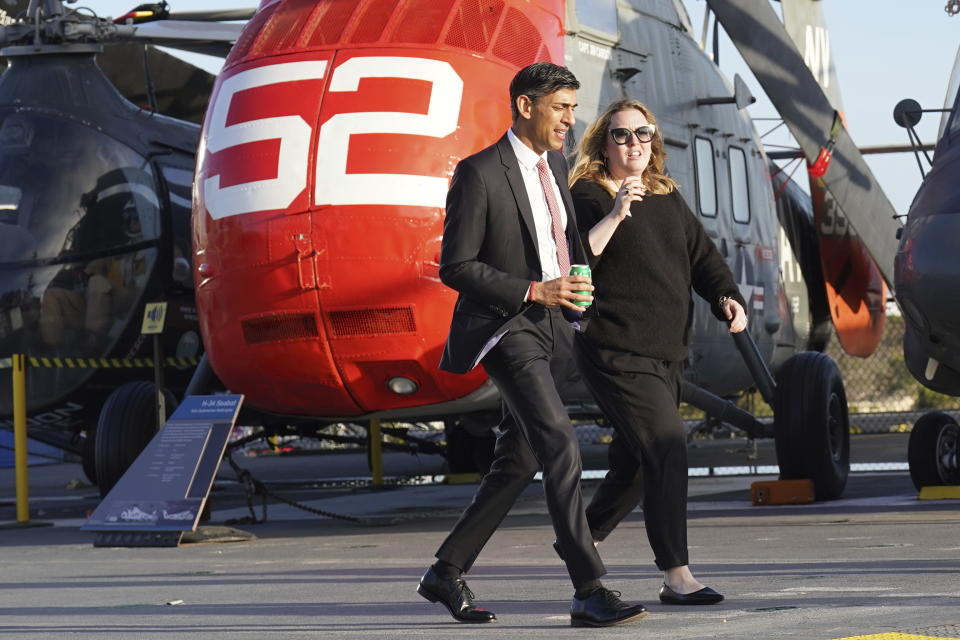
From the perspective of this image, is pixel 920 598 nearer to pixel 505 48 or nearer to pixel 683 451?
pixel 683 451

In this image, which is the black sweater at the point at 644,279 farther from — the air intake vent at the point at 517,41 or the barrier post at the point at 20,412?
the barrier post at the point at 20,412

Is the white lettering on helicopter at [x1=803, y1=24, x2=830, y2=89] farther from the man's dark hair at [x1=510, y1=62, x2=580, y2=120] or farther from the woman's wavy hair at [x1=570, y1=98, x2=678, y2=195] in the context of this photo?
the man's dark hair at [x1=510, y1=62, x2=580, y2=120]

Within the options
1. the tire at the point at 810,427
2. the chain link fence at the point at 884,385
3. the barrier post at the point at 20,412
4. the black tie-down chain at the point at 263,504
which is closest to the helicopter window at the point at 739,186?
the tire at the point at 810,427

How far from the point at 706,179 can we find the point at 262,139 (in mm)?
3919

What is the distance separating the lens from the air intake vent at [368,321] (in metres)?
9.23

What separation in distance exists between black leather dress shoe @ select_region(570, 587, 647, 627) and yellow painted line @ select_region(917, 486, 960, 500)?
18.1ft

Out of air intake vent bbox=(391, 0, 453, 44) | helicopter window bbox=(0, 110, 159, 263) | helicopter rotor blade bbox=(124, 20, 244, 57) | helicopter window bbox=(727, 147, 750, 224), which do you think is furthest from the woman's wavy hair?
helicopter rotor blade bbox=(124, 20, 244, 57)

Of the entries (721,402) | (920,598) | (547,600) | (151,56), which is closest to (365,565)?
(547,600)

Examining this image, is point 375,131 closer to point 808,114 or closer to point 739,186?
point 808,114

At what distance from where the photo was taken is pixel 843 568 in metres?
6.79

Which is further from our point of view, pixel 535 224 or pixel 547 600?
pixel 547 600

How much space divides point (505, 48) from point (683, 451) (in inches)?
174

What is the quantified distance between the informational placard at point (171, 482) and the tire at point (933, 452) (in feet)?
13.9

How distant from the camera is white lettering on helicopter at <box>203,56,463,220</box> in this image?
30.1 feet
